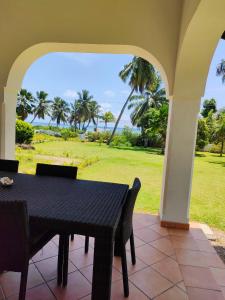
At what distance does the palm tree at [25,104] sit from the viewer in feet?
50.1

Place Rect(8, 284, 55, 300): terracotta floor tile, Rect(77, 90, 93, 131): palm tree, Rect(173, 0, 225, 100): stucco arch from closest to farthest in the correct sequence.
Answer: Rect(8, 284, 55, 300): terracotta floor tile, Rect(173, 0, 225, 100): stucco arch, Rect(77, 90, 93, 131): palm tree

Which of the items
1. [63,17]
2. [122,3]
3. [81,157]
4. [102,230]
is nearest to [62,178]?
[102,230]

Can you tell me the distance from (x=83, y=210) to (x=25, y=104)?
51.2 ft

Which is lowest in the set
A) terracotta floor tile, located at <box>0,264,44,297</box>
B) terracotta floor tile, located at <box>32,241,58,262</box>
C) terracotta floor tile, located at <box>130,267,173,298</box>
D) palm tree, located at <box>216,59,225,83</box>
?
terracotta floor tile, located at <box>130,267,173,298</box>

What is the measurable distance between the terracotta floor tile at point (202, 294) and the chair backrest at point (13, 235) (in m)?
1.31

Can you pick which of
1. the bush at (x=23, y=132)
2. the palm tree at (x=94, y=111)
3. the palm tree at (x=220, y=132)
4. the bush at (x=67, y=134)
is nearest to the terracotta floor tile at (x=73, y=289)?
the bush at (x=23, y=132)

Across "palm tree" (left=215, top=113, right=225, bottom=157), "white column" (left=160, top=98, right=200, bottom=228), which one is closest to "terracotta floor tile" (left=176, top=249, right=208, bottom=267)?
"white column" (left=160, top=98, right=200, bottom=228)

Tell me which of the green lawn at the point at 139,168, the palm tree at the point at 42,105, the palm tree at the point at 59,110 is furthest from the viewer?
the palm tree at the point at 42,105

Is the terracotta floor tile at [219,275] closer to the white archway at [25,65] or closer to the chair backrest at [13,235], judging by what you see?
the chair backrest at [13,235]

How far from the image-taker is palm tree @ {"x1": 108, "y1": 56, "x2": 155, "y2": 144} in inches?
524

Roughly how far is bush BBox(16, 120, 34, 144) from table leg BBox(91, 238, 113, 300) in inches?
289

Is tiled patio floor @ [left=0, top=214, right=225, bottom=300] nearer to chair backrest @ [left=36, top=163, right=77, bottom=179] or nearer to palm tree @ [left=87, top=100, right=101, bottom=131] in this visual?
chair backrest @ [left=36, top=163, right=77, bottom=179]

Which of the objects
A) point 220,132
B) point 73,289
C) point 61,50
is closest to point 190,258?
point 73,289

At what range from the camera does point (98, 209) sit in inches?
61.6
